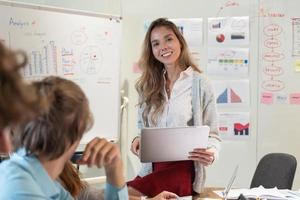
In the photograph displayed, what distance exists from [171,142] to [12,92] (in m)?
1.29

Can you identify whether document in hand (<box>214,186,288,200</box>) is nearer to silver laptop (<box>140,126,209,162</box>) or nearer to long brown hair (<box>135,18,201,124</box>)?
silver laptop (<box>140,126,209,162</box>)

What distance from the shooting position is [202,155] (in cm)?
188

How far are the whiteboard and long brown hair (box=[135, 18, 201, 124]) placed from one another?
1.65ft

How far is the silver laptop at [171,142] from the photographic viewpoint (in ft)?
5.75

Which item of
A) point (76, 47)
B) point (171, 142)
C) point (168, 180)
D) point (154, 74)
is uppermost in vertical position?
point (76, 47)

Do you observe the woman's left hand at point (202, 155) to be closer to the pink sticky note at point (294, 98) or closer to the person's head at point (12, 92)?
the person's head at point (12, 92)

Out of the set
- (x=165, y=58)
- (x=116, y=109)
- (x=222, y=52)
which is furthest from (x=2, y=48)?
(x=222, y=52)

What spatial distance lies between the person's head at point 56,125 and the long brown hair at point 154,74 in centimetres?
131

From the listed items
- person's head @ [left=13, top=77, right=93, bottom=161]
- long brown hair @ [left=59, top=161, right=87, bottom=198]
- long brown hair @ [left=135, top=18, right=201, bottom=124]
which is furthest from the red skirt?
person's head @ [left=13, top=77, right=93, bottom=161]

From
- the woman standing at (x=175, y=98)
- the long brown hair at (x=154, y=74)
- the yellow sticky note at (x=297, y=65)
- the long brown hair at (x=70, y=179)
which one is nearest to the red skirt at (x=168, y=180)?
the woman standing at (x=175, y=98)

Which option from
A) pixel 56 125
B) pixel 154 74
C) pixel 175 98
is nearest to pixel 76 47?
pixel 154 74

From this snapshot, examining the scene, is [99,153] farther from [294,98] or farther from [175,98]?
[294,98]

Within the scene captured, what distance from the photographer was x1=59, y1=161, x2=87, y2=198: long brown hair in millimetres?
1142

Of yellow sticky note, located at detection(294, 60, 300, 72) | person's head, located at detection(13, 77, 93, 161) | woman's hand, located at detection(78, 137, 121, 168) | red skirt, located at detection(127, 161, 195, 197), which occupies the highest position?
yellow sticky note, located at detection(294, 60, 300, 72)
